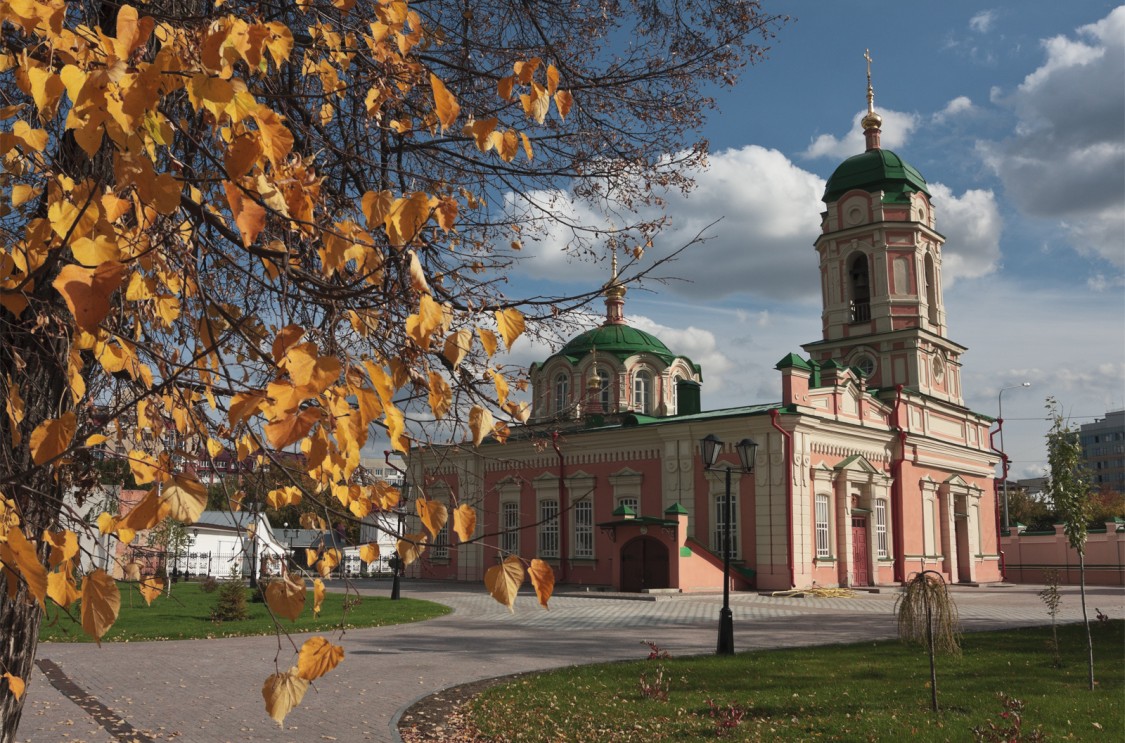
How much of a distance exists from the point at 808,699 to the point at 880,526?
2206 cm

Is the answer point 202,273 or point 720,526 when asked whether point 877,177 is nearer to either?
point 720,526

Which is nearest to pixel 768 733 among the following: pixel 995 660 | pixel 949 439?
pixel 995 660

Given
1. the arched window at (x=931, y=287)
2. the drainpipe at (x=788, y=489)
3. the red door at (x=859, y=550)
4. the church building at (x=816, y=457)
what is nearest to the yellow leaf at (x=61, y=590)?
the church building at (x=816, y=457)

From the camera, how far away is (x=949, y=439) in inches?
1329

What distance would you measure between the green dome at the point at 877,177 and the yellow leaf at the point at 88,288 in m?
33.6

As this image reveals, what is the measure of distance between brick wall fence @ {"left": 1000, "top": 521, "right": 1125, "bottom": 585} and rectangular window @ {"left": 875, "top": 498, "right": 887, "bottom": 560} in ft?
32.7

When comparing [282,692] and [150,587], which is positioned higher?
[150,587]

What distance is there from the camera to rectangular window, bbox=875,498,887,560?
29516mm

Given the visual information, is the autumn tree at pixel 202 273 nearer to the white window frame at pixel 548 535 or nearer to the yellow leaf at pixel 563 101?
the yellow leaf at pixel 563 101

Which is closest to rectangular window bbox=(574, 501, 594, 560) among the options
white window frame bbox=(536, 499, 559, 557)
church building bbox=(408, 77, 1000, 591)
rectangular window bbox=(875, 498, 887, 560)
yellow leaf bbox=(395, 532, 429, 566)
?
church building bbox=(408, 77, 1000, 591)

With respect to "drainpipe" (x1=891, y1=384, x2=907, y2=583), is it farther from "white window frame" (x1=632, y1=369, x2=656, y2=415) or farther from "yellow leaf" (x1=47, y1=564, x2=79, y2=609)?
"yellow leaf" (x1=47, y1=564, x2=79, y2=609)

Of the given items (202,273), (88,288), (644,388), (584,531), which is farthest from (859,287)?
(88,288)

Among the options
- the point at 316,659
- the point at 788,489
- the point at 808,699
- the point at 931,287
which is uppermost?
the point at 931,287

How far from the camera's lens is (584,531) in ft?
100
